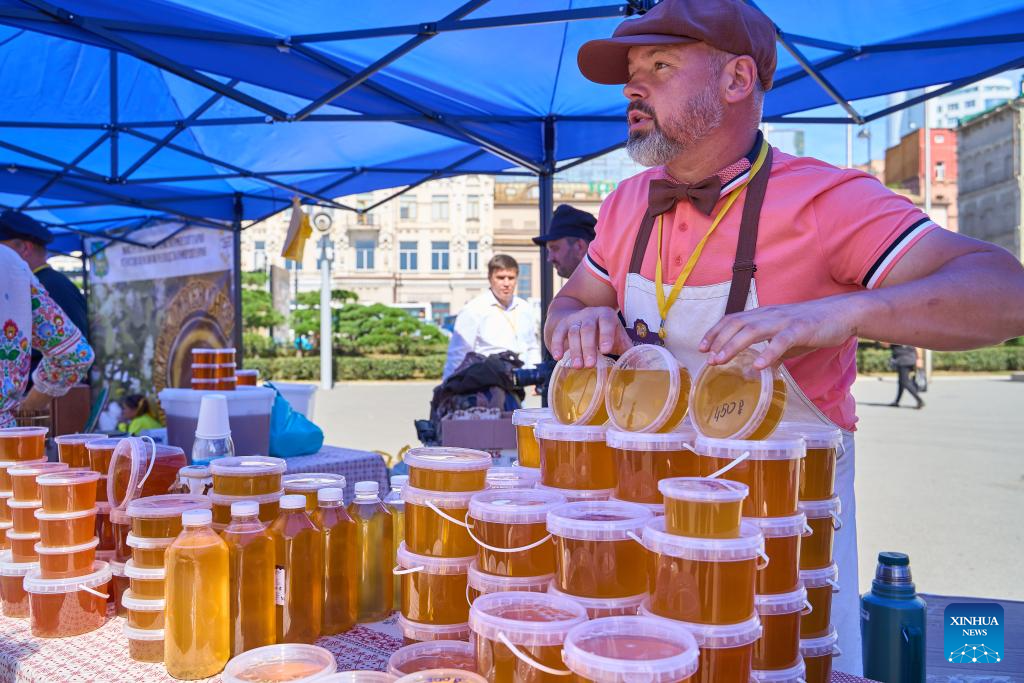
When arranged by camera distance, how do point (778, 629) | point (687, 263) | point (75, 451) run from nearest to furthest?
1. point (778, 629)
2. point (687, 263)
3. point (75, 451)

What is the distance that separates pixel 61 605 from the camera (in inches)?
68.7

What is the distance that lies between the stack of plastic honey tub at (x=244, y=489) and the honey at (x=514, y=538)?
0.57m

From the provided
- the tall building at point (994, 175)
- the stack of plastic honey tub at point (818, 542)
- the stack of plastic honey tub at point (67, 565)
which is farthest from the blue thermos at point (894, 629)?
the tall building at point (994, 175)

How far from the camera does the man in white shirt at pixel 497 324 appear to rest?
270 inches

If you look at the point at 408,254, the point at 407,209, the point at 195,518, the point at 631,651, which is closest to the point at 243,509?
the point at 195,518

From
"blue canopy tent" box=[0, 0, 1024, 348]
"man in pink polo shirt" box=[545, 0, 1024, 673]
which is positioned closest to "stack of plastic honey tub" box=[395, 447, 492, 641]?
"man in pink polo shirt" box=[545, 0, 1024, 673]

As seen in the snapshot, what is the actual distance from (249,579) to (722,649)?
97cm

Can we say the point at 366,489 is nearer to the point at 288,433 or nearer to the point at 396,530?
the point at 396,530

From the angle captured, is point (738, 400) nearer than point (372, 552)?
Yes

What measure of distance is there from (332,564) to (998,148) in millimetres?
53350

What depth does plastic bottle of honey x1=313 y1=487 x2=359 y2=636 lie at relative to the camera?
1.71 meters

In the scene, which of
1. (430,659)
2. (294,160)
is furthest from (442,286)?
(430,659)

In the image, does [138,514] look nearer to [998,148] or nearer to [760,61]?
[760,61]

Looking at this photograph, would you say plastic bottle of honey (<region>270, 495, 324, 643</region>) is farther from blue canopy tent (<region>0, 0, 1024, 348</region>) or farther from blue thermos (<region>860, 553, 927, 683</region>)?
blue canopy tent (<region>0, 0, 1024, 348</region>)
